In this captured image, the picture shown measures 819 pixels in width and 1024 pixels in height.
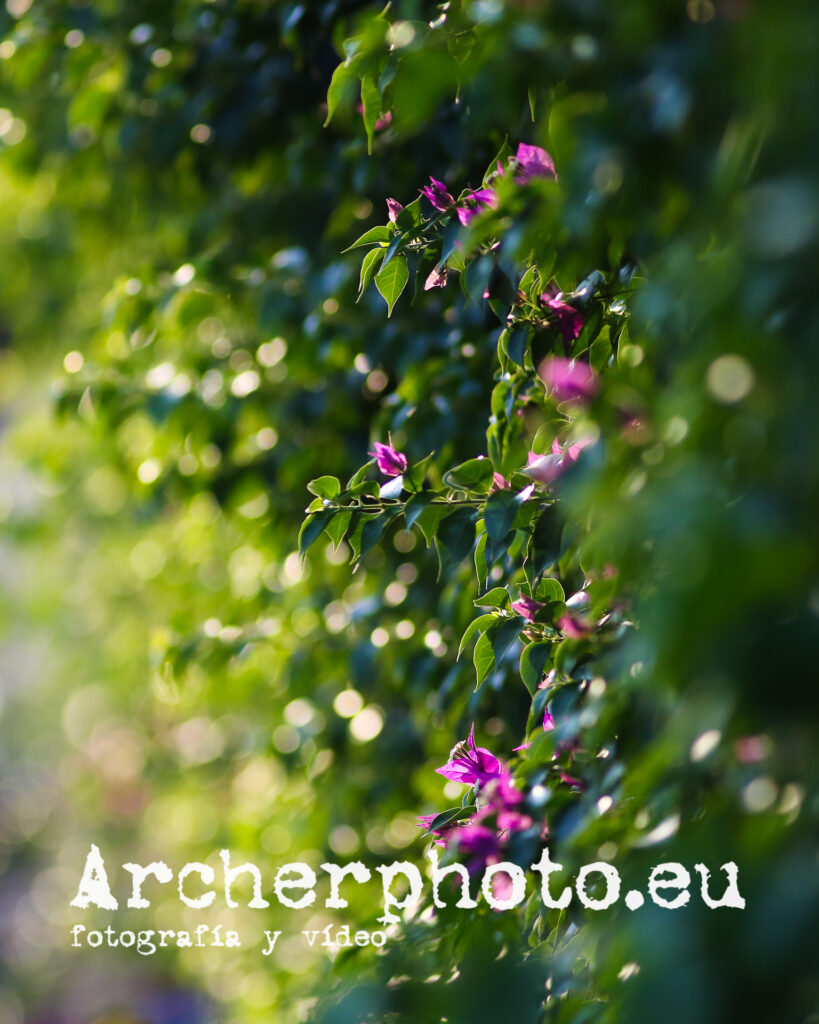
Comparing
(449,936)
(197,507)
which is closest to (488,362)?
(449,936)

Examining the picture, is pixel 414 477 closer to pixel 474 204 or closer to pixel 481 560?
pixel 481 560

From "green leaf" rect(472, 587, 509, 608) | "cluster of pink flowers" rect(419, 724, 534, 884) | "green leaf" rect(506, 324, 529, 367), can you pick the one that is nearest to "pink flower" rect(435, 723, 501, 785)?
"cluster of pink flowers" rect(419, 724, 534, 884)

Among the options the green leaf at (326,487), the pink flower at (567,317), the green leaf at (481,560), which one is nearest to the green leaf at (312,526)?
the green leaf at (326,487)

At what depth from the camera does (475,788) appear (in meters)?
0.79

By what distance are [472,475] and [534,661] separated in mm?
171

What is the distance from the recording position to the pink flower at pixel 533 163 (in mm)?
682

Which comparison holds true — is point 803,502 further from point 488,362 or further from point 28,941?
point 28,941

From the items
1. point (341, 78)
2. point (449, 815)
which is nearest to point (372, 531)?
point (449, 815)

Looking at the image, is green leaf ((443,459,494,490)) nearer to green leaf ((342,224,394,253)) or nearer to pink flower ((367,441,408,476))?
pink flower ((367,441,408,476))

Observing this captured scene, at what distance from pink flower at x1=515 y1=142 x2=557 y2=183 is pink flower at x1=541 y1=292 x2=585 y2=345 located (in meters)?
0.13

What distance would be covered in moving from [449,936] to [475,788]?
0.40ft

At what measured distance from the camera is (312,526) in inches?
31.9

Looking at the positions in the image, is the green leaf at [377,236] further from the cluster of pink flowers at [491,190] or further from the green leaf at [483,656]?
the green leaf at [483,656]

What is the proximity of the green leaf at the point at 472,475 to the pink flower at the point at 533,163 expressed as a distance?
24 centimetres
